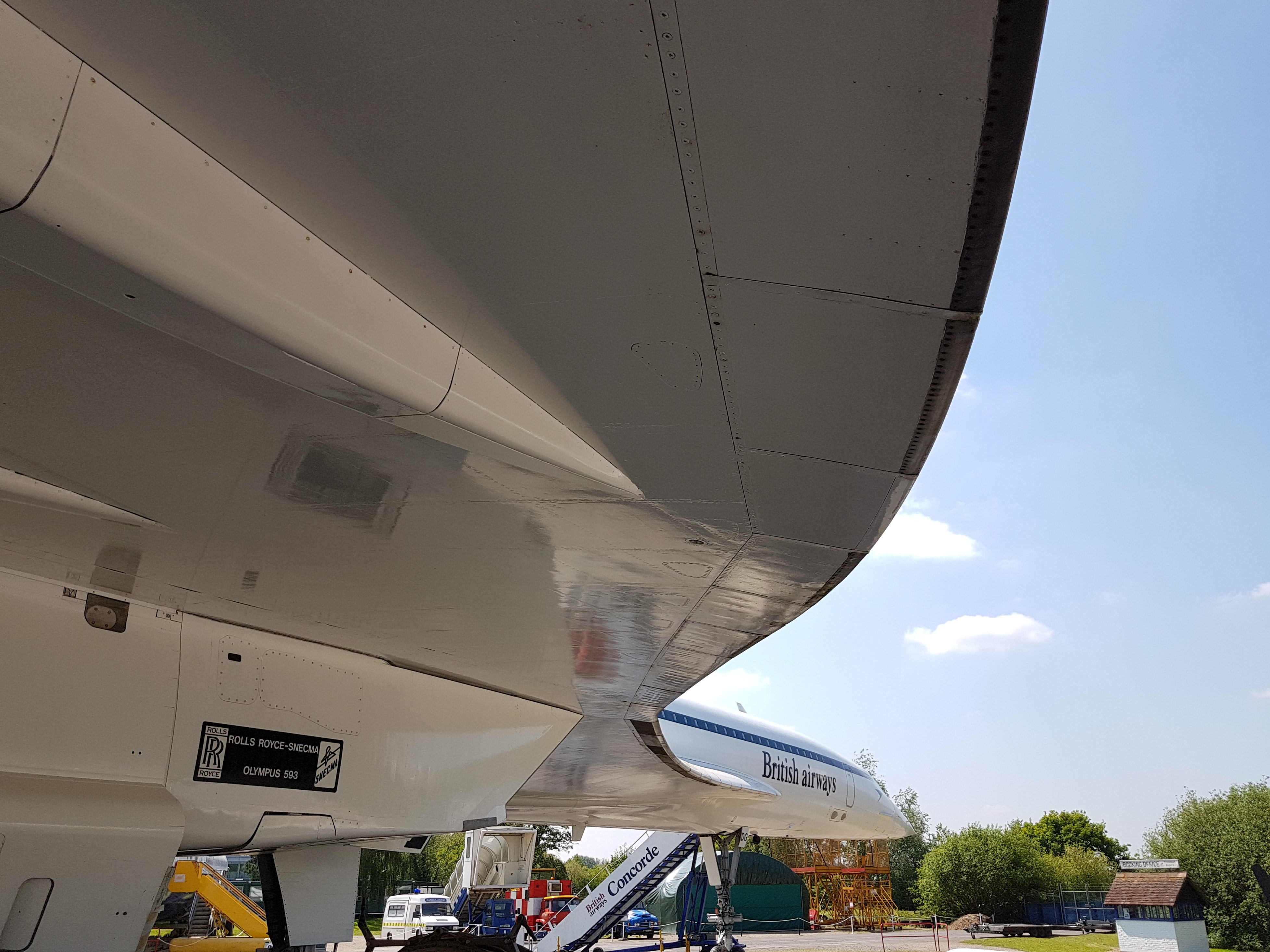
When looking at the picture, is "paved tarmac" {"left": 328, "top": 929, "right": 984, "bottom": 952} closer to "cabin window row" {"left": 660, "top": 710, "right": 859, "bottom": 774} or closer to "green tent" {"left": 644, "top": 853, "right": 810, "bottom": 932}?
"green tent" {"left": 644, "top": 853, "right": 810, "bottom": 932}

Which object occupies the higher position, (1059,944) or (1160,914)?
(1160,914)

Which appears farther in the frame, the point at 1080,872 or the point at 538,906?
the point at 1080,872

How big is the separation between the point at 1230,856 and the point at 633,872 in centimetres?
2450

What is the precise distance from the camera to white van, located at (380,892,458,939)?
1004 inches

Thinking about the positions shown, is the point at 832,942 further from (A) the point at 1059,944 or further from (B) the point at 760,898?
(B) the point at 760,898

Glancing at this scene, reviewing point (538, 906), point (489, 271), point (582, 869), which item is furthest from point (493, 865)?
point (582, 869)

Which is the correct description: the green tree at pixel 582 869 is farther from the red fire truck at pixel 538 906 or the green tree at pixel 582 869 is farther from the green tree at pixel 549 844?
the red fire truck at pixel 538 906

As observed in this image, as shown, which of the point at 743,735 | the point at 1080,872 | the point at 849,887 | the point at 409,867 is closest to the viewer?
the point at 743,735

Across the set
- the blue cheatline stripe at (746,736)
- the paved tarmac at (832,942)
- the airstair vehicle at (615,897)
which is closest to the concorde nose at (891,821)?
the blue cheatline stripe at (746,736)

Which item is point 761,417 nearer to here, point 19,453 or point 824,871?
point 19,453

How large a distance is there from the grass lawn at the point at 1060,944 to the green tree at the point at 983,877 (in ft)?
26.0

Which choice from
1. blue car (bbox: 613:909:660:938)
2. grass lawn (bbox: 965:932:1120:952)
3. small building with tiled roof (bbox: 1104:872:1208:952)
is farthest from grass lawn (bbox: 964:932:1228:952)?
blue car (bbox: 613:909:660:938)

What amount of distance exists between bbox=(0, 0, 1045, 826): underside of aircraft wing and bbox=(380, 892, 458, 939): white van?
24.1 metres

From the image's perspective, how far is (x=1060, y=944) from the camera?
92.3 feet
